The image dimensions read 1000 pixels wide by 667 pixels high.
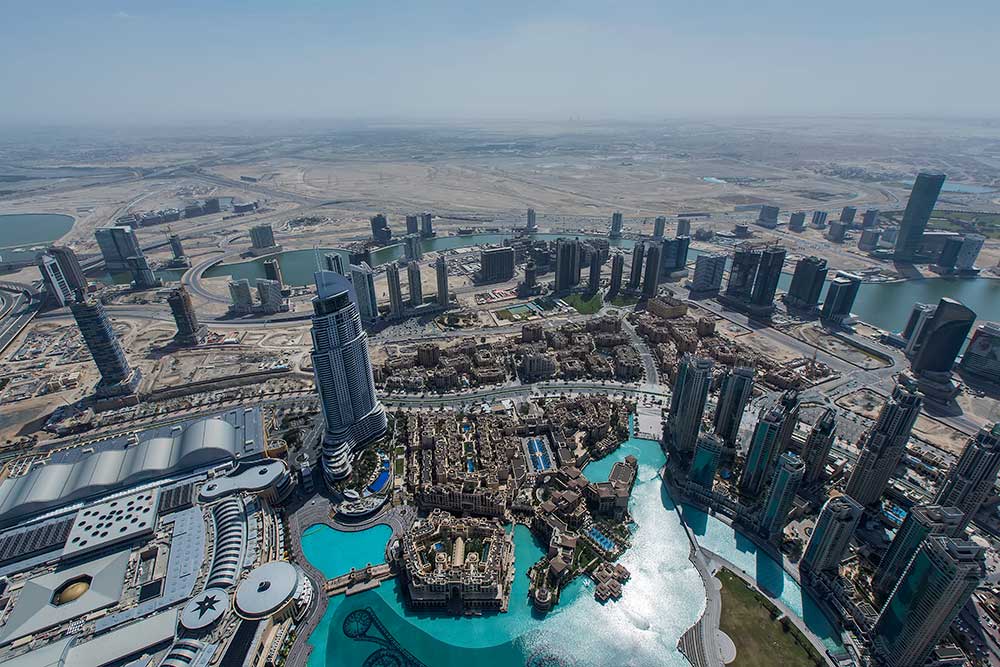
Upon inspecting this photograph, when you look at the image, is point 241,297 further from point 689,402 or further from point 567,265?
point 689,402

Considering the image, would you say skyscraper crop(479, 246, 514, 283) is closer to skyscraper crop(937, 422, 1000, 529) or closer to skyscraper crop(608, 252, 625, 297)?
skyscraper crop(608, 252, 625, 297)

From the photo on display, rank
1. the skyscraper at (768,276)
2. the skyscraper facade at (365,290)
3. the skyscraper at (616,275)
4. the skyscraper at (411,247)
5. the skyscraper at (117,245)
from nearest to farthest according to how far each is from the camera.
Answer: the skyscraper facade at (365,290) < the skyscraper at (768,276) < the skyscraper at (616,275) < the skyscraper at (117,245) < the skyscraper at (411,247)

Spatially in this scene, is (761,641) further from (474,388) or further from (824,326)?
(824,326)

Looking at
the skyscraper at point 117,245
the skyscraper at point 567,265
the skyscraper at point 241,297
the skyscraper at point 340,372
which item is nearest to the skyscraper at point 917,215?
the skyscraper at point 567,265

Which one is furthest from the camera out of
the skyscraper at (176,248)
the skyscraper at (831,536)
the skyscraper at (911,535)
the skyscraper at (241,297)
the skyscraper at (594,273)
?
the skyscraper at (176,248)

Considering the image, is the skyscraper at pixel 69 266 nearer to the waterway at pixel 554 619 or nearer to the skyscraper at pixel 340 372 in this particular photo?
the skyscraper at pixel 340 372

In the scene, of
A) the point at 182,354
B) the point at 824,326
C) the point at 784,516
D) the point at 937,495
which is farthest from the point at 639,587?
the point at 182,354
